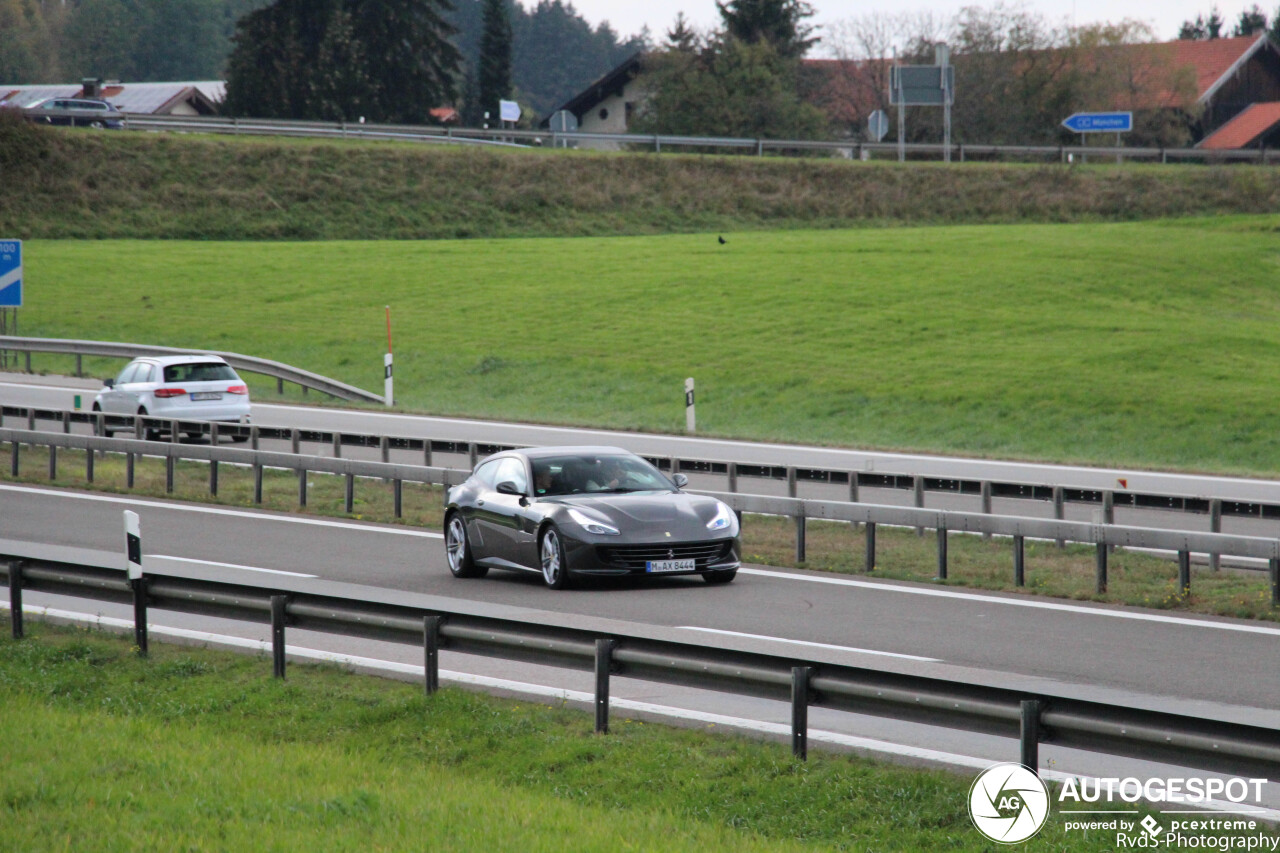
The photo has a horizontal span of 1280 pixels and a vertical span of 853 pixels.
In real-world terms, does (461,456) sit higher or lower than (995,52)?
lower

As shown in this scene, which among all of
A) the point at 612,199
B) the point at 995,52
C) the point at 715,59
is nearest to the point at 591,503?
the point at 612,199

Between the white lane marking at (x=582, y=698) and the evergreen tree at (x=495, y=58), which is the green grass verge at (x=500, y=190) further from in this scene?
the evergreen tree at (x=495, y=58)

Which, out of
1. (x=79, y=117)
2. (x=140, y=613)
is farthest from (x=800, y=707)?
(x=79, y=117)

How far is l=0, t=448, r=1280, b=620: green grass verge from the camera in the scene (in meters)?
13.6

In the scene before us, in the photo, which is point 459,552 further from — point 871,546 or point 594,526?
point 871,546

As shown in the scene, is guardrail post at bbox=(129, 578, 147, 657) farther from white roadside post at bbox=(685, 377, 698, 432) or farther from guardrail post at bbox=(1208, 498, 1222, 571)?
white roadside post at bbox=(685, 377, 698, 432)

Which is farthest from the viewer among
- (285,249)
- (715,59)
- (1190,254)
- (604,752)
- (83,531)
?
Result: (715,59)

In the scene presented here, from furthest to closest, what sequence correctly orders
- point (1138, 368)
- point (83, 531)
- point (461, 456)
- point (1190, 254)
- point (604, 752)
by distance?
1. point (1190, 254)
2. point (1138, 368)
3. point (461, 456)
4. point (83, 531)
5. point (604, 752)

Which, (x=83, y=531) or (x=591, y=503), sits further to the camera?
(x=83, y=531)

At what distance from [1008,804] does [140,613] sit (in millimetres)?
6503

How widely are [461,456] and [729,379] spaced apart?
35.5 ft

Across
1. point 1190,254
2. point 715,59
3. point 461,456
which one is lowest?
point 461,456

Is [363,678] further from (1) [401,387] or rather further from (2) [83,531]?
(1) [401,387]

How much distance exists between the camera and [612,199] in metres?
63.1
